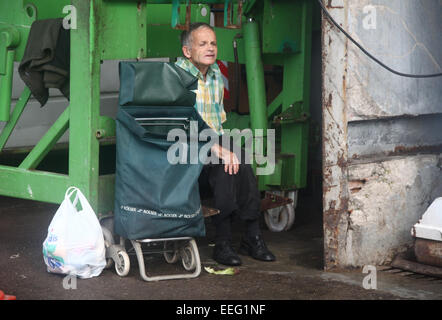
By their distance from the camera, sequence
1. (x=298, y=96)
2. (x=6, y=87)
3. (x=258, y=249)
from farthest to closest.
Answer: (x=298, y=96)
(x=6, y=87)
(x=258, y=249)

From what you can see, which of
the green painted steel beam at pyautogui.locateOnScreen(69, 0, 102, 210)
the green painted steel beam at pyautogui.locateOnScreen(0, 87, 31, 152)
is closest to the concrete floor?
the green painted steel beam at pyautogui.locateOnScreen(69, 0, 102, 210)

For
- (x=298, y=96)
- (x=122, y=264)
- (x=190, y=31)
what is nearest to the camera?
(x=122, y=264)

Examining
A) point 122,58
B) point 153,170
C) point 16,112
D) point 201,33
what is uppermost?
point 201,33

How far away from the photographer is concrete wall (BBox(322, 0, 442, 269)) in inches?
173

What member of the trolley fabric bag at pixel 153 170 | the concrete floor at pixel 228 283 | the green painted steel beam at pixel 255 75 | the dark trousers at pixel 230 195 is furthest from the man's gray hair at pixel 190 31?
the concrete floor at pixel 228 283

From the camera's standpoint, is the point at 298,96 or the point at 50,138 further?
the point at 298,96

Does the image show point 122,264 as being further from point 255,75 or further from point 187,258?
point 255,75

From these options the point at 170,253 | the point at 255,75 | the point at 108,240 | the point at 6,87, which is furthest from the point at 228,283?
the point at 6,87

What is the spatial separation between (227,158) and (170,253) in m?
0.64

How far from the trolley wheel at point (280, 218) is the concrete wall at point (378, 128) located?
1108mm

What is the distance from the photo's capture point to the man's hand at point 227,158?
4578 millimetres

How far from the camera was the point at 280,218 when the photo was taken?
573 cm

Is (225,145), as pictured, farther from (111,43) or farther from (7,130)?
(7,130)
